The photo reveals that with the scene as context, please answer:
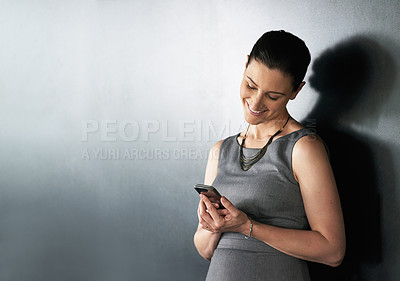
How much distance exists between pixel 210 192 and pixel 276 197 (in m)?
0.20

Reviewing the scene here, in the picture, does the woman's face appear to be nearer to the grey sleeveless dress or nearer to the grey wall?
the grey sleeveless dress

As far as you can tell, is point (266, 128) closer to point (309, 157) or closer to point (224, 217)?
point (309, 157)

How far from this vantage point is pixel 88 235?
226cm

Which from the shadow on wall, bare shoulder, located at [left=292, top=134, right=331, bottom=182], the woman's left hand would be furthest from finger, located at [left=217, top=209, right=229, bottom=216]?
the shadow on wall

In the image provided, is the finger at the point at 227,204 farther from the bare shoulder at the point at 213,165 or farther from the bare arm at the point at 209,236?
the bare shoulder at the point at 213,165

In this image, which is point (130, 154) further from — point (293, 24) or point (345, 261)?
point (345, 261)

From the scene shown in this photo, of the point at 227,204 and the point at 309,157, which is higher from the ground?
the point at 309,157

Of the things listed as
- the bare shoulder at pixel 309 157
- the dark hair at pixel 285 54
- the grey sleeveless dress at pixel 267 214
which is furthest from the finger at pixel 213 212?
the dark hair at pixel 285 54

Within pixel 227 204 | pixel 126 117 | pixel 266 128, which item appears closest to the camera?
pixel 227 204

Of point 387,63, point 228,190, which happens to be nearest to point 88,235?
point 228,190

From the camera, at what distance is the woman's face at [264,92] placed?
4.02ft

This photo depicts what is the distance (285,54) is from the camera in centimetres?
121

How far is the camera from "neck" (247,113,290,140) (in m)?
1.34

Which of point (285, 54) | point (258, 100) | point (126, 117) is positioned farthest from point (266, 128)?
point (126, 117)
